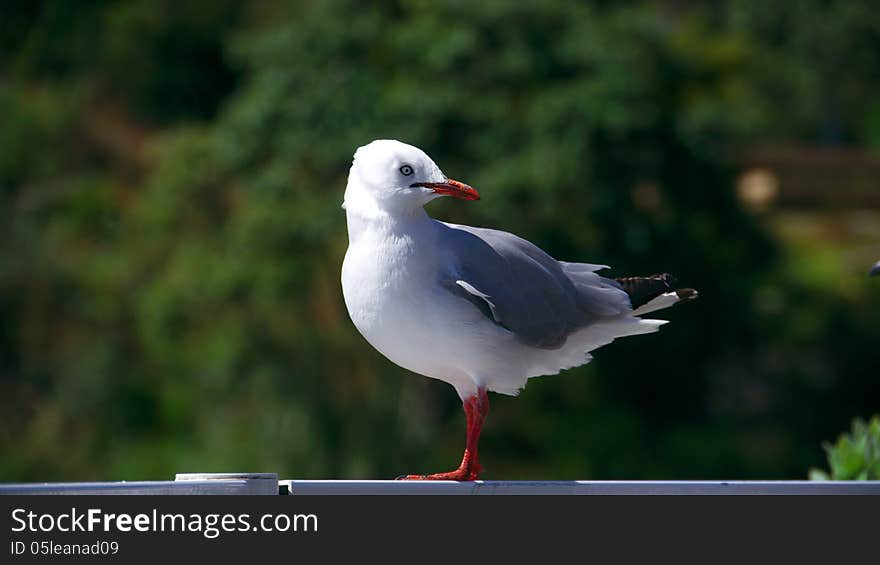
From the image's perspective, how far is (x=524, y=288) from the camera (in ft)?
16.0

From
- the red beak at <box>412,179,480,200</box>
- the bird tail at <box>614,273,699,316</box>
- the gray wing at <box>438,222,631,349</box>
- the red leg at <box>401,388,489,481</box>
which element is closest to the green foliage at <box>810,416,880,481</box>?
the bird tail at <box>614,273,699,316</box>

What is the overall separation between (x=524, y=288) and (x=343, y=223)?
1072 centimetres

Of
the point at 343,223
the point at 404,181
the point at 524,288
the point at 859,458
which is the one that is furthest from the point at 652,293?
the point at 343,223

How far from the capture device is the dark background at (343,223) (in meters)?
16.2

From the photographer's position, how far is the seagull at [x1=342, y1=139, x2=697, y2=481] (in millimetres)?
4492

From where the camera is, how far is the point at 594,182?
53.9 feet

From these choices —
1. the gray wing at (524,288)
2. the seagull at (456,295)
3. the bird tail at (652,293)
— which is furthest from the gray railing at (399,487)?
the bird tail at (652,293)

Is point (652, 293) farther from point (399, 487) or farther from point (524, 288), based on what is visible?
point (399, 487)

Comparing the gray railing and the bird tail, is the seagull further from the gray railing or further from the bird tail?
the gray railing

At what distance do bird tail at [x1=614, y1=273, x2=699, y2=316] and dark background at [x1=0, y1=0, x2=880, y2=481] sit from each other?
32.5ft

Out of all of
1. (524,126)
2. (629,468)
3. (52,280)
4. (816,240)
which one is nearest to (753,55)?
(816,240)

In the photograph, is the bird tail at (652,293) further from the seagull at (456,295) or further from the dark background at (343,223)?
the dark background at (343,223)

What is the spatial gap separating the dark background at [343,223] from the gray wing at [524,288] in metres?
9.93

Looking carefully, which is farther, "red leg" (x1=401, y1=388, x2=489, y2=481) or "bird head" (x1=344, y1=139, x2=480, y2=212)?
"red leg" (x1=401, y1=388, x2=489, y2=481)
